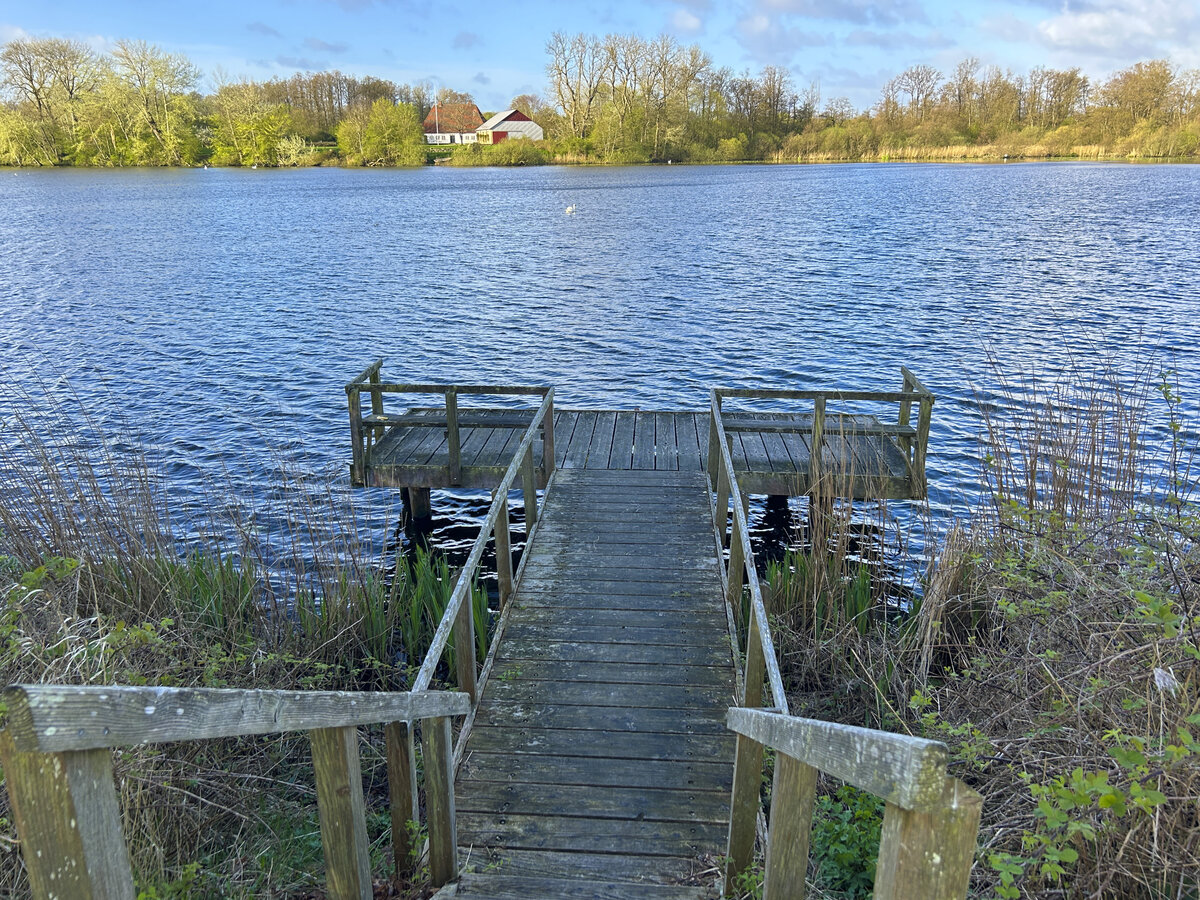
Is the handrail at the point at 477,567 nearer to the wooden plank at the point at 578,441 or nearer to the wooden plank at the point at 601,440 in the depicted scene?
the wooden plank at the point at 578,441

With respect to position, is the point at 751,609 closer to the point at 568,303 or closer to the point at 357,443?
the point at 357,443

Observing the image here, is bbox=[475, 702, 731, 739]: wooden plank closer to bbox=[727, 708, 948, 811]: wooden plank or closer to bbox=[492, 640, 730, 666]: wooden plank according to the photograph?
bbox=[492, 640, 730, 666]: wooden plank

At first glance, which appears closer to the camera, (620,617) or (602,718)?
(602,718)

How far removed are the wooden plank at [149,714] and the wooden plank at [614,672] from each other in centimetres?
338

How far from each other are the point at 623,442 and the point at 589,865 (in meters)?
7.02

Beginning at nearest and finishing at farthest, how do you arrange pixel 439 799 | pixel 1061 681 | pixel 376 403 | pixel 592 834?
pixel 439 799 → pixel 1061 681 → pixel 592 834 → pixel 376 403

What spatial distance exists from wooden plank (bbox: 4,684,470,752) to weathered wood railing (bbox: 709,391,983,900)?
1.28 meters

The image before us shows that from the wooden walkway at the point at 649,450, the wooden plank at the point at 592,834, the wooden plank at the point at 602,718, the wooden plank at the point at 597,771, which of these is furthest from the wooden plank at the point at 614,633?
the wooden walkway at the point at 649,450

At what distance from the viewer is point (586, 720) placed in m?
5.23

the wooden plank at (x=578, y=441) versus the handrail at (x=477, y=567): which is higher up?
the handrail at (x=477, y=567)

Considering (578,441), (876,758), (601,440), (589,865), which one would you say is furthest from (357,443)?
(876,758)

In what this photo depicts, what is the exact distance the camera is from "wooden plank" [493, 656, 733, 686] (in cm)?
566

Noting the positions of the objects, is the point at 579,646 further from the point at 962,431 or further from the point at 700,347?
the point at 700,347

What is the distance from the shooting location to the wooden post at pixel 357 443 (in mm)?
9805
